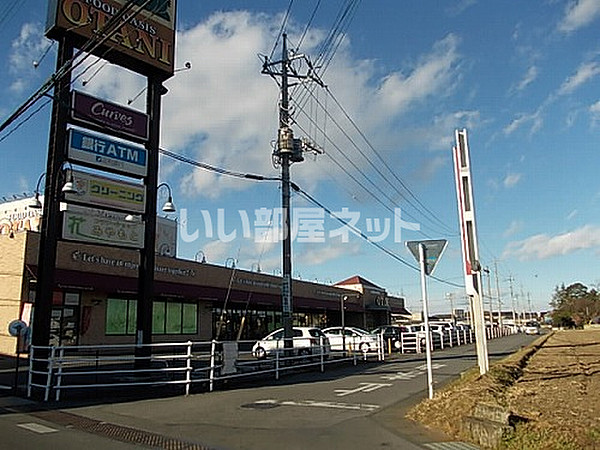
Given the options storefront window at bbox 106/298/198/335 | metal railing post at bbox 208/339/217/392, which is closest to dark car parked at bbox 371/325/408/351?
storefront window at bbox 106/298/198/335

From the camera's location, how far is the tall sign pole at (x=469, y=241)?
1424 centimetres

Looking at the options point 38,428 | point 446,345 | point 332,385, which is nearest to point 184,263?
point 446,345

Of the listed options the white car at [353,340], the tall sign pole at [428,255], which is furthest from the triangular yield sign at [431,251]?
the white car at [353,340]

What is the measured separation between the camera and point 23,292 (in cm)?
2327

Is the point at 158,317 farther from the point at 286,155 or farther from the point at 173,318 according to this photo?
the point at 286,155

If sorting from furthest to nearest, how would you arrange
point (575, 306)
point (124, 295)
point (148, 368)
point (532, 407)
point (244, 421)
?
point (575, 306)
point (124, 295)
point (148, 368)
point (532, 407)
point (244, 421)

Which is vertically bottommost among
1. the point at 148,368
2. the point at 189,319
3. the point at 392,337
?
the point at 148,368

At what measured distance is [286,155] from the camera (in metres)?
20.3

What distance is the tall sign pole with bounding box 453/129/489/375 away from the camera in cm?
1424

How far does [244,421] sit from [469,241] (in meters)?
7.84

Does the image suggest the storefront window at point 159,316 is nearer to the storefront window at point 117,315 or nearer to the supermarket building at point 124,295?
the supermarket building at point 124,295

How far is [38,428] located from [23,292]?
16.2 metres

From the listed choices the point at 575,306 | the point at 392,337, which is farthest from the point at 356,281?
the point at 575,306

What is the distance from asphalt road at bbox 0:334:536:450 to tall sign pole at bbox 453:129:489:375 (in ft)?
4.97
